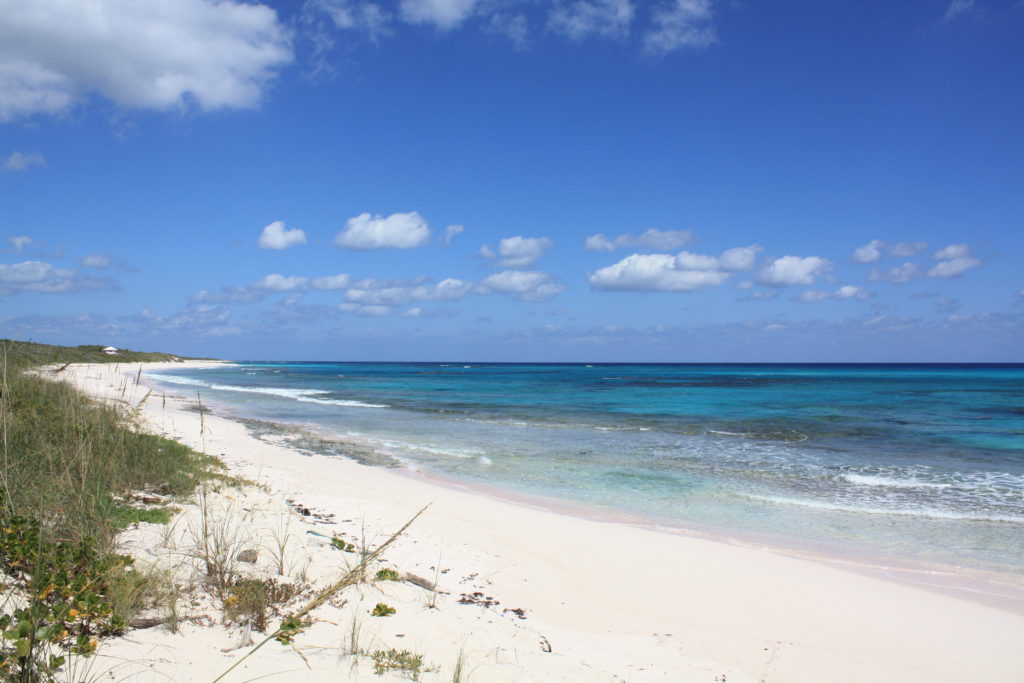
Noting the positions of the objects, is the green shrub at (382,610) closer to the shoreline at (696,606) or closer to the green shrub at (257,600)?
the shoreline at (696,606)

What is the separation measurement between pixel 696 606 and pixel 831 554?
3.26m

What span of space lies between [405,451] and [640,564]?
979 cm

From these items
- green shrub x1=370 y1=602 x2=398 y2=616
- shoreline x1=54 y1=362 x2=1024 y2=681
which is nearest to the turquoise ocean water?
shoreline x1=54 y1=362 x2=1024 y2=681

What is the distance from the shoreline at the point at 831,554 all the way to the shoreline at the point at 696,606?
0.26 metres

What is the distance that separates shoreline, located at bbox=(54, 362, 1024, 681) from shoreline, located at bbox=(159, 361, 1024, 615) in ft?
0.86

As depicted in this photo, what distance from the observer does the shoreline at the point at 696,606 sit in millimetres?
4777

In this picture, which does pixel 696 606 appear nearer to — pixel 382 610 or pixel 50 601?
pixel 382 610

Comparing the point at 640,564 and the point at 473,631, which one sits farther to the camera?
the point at 640,564

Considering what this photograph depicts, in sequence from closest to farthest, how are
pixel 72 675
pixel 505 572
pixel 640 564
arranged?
pixel 72 675 → pixel 505 572 → pixel 640 564

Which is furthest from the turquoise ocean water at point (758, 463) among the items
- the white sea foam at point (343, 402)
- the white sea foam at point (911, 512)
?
the white sea foam at point (343, 402)

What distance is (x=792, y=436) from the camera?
19.8 metres

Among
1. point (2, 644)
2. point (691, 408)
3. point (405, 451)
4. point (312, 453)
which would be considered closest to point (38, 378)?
point (312, 453)

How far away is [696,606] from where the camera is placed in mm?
5871

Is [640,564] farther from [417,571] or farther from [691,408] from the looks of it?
[691,408]
